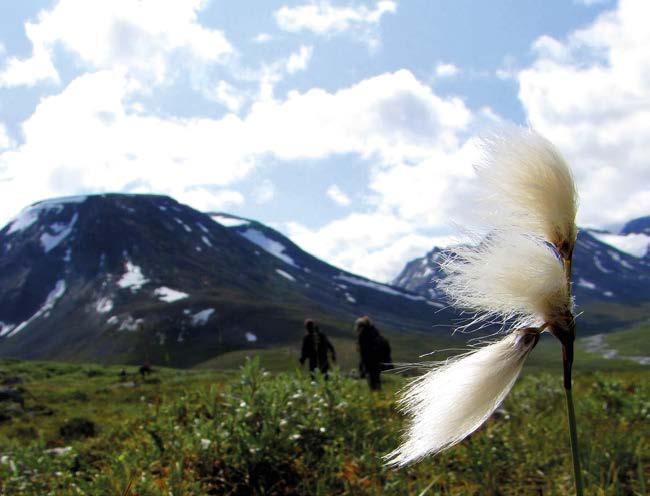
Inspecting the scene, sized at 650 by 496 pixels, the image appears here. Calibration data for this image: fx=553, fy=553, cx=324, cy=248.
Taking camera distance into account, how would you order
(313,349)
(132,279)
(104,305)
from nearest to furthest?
(313,349), (104,305), (132,279)

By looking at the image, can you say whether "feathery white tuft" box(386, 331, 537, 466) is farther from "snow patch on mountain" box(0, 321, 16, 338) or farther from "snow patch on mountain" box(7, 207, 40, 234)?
"snow patch on mountain" box(7, 207, 40, 234)

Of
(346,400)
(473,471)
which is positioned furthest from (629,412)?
(346,400)

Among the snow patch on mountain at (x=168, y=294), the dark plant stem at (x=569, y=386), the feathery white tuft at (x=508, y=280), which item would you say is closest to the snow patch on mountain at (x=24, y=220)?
the snow patch on mountain at (x=168, y=294)

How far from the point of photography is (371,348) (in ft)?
48.7

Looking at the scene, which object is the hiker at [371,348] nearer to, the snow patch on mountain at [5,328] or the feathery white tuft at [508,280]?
the feathery white tuft at [508,280]

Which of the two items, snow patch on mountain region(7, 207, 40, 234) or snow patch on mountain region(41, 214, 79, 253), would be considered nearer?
snow patch on mountain region(41, 214, 79, 253)

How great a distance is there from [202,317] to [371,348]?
12367 centimetres

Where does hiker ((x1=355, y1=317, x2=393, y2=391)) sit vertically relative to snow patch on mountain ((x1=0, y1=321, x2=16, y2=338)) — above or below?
below

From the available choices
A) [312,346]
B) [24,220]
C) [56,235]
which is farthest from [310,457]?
[24,220]

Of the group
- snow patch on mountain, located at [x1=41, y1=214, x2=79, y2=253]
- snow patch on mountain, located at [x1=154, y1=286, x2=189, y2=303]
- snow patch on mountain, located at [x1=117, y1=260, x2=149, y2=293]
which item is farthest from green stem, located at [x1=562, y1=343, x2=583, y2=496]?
snow patch on mountain, located at [x1=41, y1=214, x2=79, y2=253]

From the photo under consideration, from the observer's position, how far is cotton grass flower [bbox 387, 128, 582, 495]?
158cm

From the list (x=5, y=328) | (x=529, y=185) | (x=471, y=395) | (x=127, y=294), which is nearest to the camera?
(x=471, y=395)

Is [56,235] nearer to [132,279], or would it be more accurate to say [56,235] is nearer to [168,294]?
[132,279]

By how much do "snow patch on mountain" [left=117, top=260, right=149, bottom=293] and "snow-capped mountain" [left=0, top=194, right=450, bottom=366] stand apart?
0.93ft
